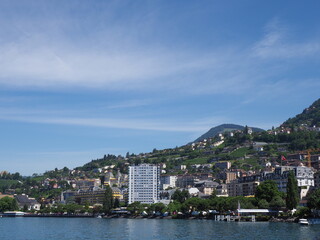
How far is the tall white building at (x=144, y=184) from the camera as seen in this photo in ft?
491

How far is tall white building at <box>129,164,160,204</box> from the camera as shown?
150 metres

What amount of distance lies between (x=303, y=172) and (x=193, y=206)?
3241 centimetres

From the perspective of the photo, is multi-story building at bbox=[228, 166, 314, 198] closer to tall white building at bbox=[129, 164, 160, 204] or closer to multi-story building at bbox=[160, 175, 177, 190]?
tall white building at bbox=[129, 164, 160, 204]

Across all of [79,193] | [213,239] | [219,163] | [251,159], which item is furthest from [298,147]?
[213,239]

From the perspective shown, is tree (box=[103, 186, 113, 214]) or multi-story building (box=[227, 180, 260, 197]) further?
tree (box=[103, 186, 113, 214])

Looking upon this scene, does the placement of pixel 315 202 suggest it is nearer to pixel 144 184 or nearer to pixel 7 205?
pixel 144 184

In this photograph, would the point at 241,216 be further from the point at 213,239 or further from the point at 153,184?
the point at 153,184

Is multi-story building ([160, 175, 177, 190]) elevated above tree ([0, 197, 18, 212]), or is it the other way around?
multi-story building ([160, 175, 177, 190])

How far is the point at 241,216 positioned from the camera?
9394cm

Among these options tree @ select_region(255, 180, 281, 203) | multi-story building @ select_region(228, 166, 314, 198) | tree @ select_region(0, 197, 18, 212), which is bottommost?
tree @ select_region(0, 197, 18, 212)

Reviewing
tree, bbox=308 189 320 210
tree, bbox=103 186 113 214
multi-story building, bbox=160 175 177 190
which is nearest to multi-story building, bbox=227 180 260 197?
tree, bbox=103 186 113 214

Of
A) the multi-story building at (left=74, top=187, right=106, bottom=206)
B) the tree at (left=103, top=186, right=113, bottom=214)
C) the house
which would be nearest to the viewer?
the tree at (left=103, top=186, right=113, bottom=214)

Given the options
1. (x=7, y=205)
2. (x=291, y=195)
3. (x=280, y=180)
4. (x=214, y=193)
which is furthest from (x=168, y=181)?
(x=291, y=195)

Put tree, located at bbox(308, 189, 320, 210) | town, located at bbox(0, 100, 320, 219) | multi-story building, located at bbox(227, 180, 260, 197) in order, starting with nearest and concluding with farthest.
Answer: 1. tree, located at bbox(308, 189, 320, 210)
2. town, located at bbox(0, 100, 320, 219)
3. multi-story building, located at bbox(227, 180, 260, 197)
